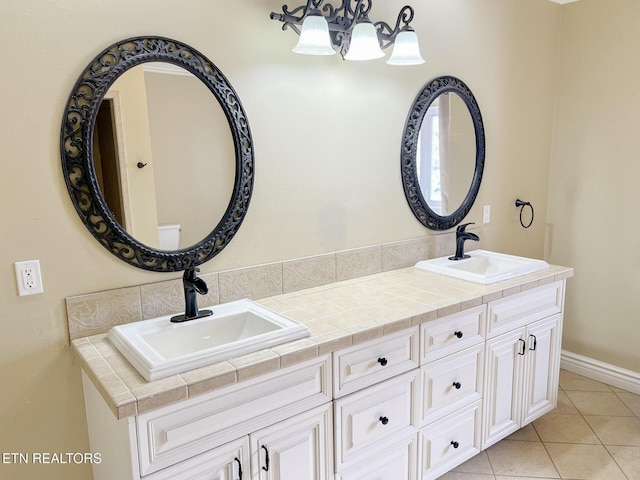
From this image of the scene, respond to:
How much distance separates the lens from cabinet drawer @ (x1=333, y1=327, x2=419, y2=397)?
5.35ft

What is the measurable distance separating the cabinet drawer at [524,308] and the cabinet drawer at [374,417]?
0.55 meters

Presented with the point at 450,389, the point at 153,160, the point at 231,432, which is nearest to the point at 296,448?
the point at 231,432

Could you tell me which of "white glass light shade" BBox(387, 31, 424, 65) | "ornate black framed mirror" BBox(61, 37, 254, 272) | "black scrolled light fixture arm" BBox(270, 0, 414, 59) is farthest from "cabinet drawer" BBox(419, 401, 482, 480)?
"black scrolled light fixture arm" BBox(270, 0, 414, 59)

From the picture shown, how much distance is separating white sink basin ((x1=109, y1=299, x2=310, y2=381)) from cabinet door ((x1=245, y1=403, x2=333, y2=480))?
0.91 ft

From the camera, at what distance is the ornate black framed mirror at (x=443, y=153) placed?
2496mm

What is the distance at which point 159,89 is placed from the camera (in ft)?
5.65

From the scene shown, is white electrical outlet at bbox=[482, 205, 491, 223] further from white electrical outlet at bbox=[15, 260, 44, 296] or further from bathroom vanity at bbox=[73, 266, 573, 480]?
white electrical outlet at bbox=[15, 260, 44, 296]

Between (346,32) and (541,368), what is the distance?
1.99 meters

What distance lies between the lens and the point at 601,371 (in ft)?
10.3

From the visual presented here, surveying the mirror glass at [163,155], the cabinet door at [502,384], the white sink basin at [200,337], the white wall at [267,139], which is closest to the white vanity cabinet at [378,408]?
the white sink basin at [200,337]

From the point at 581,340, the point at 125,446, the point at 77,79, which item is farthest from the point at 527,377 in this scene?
the point at 77,79

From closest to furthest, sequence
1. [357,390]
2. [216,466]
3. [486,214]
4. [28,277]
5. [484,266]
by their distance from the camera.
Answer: [216,466] → [28,277] → [357,390] → [484,266] → [486,214]

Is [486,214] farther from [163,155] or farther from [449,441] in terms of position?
[163,155]

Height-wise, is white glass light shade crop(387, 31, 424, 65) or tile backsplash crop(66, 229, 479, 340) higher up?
white glass light shade crop(387, 31, 424, 65)
